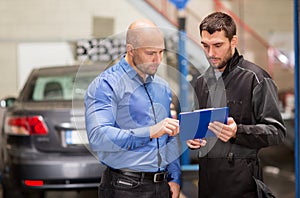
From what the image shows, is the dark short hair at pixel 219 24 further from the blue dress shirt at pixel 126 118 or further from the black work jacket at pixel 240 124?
the blue dress shirt at pixel 126 118

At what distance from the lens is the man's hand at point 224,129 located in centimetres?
216

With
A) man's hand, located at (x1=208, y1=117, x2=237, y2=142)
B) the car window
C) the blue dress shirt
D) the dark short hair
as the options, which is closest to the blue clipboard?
man's hand, located at (x1=208, y1=117, x2=237, y2=142)

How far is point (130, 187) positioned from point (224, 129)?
1.66 ft

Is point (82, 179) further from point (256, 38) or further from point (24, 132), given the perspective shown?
point (256, 38)

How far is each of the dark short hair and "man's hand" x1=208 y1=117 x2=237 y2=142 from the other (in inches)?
16.1

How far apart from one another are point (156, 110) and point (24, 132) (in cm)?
214

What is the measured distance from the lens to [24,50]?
7.05 meters

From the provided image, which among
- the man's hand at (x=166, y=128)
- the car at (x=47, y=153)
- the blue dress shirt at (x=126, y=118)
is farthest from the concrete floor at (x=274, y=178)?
the man's hand at (x=166, y=128)

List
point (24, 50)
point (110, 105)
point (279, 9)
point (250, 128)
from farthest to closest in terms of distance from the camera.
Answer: point (279, 9) → point (24, 50) → point (250, 128) → point (110, 105)

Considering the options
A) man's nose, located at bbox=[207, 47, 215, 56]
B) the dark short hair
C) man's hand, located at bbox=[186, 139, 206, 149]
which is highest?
the dark short hair

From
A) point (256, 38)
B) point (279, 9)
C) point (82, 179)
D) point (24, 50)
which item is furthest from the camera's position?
point (279, 9)

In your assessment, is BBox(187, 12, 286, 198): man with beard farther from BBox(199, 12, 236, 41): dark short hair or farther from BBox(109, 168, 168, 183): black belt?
BBox(109, 168, 168, 183): black belt

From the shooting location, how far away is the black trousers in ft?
7.22

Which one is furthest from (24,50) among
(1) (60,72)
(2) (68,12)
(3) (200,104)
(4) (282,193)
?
(3) (200,104)
